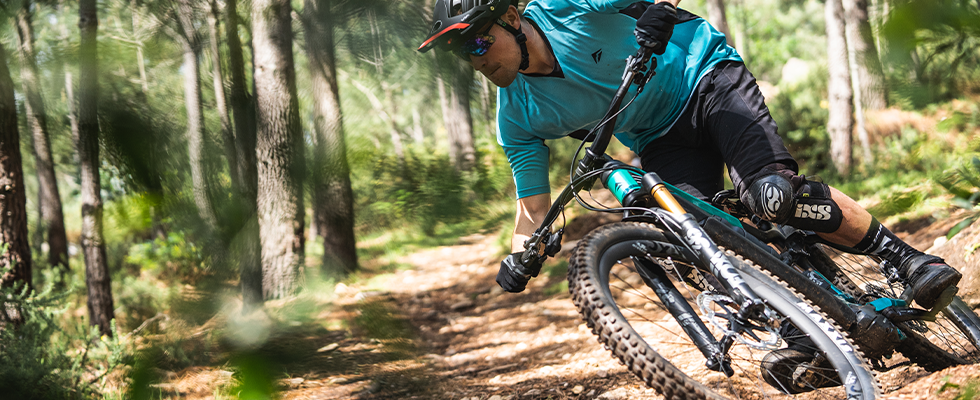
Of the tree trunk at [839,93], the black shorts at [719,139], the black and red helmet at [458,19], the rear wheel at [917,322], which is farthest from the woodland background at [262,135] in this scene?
the tree trunk at [839,93]

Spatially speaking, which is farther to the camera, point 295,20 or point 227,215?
point 295,20

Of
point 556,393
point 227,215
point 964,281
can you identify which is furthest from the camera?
point 964,281

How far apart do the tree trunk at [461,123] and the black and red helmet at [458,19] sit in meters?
0.23

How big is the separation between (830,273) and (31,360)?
307 cm

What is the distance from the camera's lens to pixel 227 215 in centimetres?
153

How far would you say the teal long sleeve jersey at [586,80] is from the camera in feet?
6.92

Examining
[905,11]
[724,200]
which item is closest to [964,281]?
[724,200]

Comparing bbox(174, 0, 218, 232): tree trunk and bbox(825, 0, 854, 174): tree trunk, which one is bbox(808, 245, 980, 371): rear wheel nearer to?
bbox(174, 0, 218, 232): tree trunk

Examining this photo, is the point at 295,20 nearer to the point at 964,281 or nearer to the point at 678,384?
the point at 678,384

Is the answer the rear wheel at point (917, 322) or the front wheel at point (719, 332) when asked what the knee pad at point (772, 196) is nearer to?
the front wheel at point (719, 332)

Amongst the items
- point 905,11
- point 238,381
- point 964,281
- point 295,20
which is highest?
point 295,20

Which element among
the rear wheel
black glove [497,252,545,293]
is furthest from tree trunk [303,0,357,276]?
the rear wheel

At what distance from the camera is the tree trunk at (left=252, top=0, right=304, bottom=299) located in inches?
59.0

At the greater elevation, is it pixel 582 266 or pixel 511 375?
pixel 582 266
